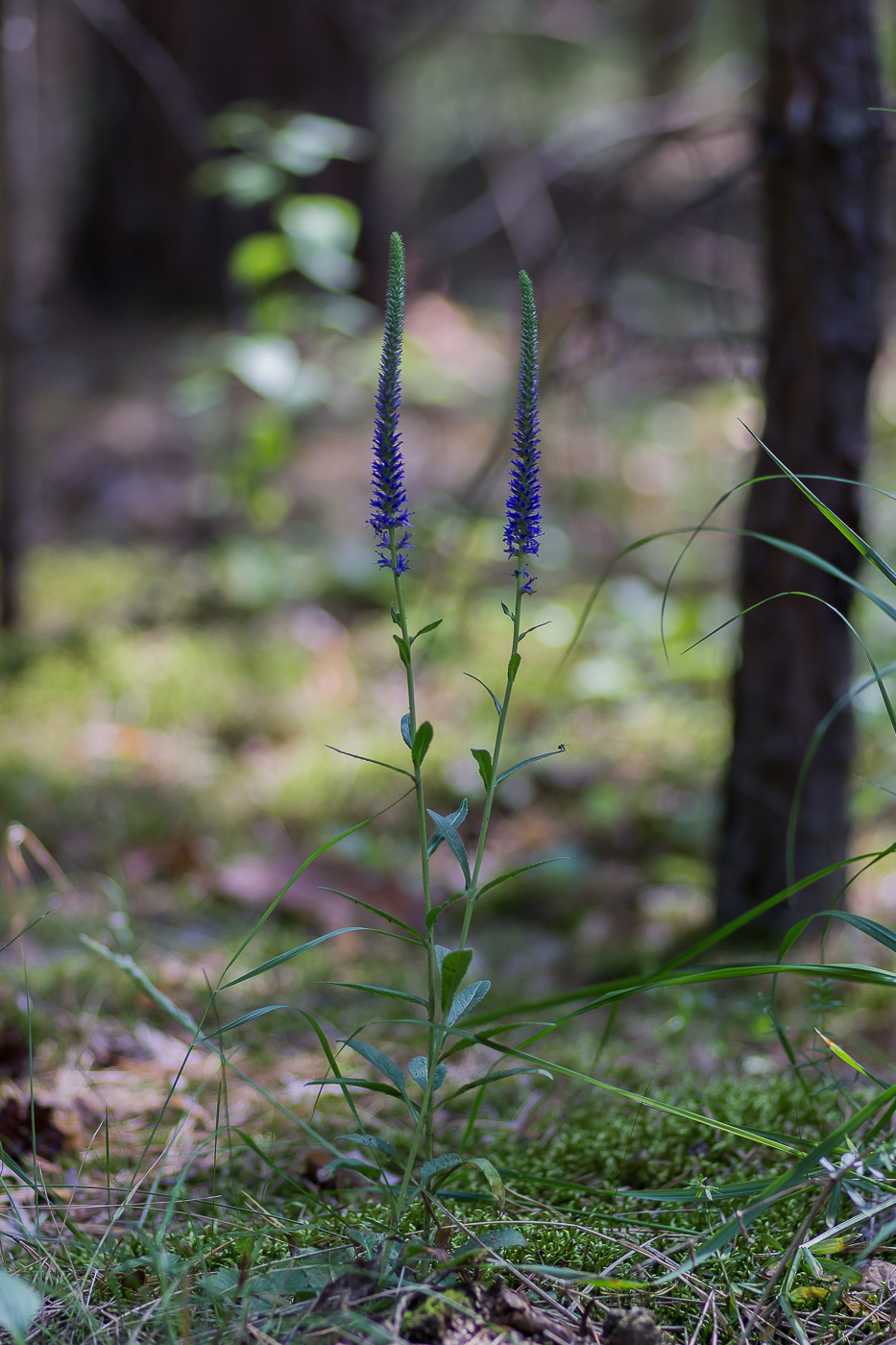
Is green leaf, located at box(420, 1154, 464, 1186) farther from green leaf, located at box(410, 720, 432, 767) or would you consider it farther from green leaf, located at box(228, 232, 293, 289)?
green leaf, located at box(228, 232, 293, 289)

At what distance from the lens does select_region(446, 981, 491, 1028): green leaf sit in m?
1.02

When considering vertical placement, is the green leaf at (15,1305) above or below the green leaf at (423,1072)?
below

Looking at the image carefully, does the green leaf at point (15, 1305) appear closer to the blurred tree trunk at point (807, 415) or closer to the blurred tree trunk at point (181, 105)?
the blurred tree trunk at point (807, 415)

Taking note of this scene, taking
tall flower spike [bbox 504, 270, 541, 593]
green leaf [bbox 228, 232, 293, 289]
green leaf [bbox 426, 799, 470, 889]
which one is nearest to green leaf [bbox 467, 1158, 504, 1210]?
green leaf [bbox 426, 799, 470, 889]

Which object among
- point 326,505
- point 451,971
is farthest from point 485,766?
point 326,505

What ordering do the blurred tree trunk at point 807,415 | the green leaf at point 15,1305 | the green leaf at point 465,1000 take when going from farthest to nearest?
the blurred tree trunk at point 807,415 → the green leaf at point 465,1000 → the green leaf at point 15,1305

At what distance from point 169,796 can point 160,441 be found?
8.93 feet

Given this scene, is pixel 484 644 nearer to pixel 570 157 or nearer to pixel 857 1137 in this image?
pixel 570 157

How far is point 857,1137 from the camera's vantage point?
131cm

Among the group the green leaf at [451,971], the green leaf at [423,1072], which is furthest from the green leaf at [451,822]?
the green leaf at [423,1072]

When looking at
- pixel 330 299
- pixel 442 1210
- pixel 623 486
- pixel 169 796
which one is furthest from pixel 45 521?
pixel 442 1210

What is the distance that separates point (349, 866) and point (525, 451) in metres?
2.00

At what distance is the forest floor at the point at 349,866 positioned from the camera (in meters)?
1.06

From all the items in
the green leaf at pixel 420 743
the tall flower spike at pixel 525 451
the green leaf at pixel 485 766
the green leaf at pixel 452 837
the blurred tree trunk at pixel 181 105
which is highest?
the blurred tree trunk at pixel 181 105
